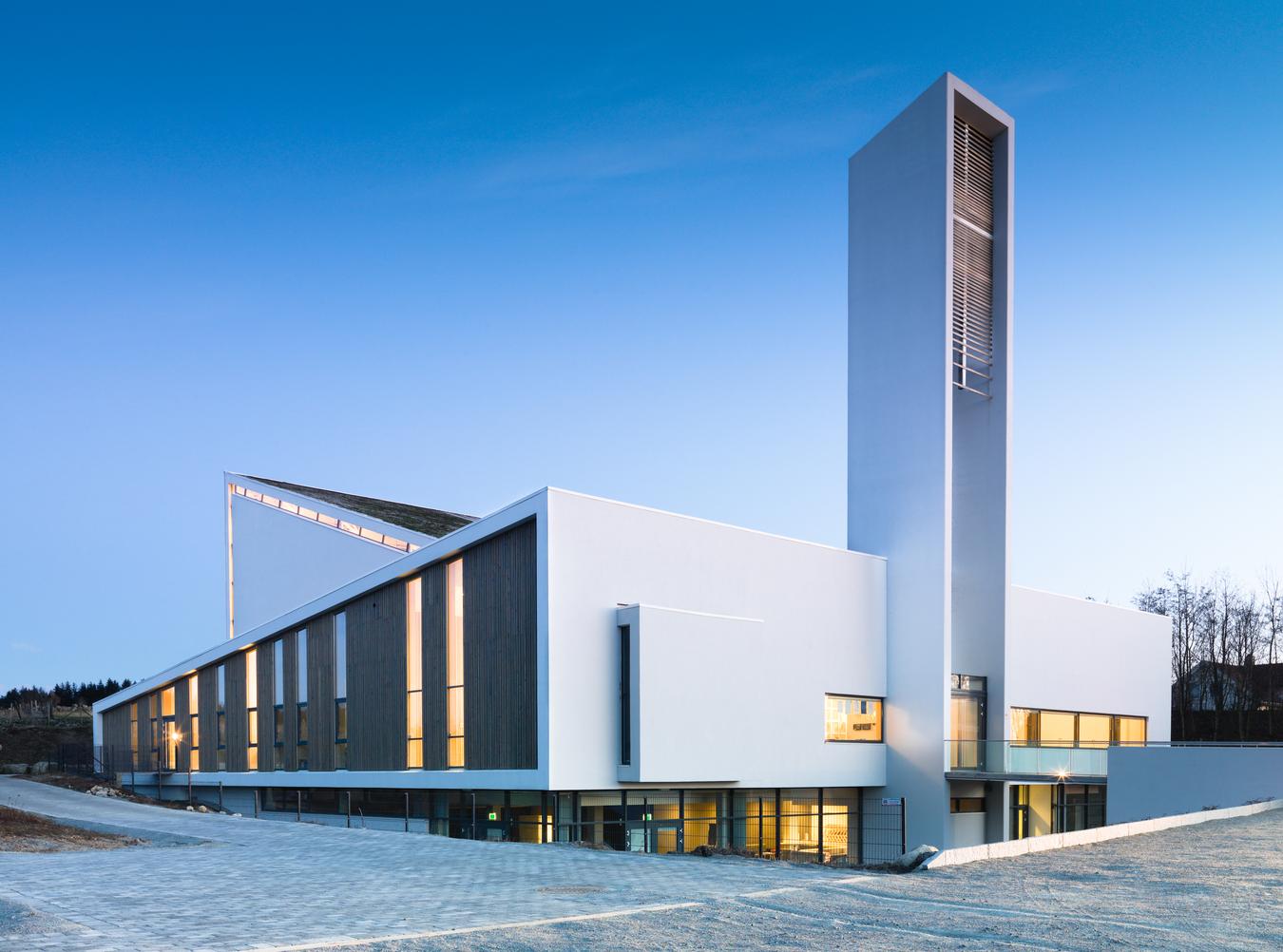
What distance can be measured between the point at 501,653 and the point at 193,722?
53.2 feet

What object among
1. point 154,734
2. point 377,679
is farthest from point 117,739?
point 377,679

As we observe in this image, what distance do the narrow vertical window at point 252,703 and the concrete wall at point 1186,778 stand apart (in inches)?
890

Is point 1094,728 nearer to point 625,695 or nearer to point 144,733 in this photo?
point 625,695

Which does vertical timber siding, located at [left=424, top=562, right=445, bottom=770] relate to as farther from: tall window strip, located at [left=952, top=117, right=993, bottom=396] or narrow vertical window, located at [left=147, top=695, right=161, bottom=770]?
narrow vertical window, located at [left=147, top=695, right=161, bottom=770]

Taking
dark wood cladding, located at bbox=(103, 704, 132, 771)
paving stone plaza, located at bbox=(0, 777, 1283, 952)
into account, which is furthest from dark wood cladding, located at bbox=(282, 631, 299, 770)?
paving stone plaza, located at bbox=(0, 777, 1283, 952)

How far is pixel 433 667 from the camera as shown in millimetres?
22766

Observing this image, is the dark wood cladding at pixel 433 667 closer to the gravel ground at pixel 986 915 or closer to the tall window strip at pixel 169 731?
the gravel ground at pixel 986 915

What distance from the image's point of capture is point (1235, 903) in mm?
8977

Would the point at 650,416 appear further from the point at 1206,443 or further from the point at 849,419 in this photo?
→ the point at 849,419

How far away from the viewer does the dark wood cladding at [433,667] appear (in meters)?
22.5

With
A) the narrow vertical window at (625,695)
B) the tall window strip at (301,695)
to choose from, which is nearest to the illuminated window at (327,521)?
the tall window strip at (301,695)

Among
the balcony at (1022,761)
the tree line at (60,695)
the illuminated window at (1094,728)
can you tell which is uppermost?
the balcony at (1022,761)

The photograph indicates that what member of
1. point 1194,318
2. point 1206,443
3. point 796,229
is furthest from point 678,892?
point 1206,443

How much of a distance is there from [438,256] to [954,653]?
23352 millimetres
